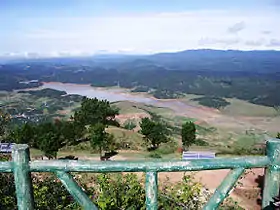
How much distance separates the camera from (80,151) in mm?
32188

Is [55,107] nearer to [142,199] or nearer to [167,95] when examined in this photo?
[167,95]

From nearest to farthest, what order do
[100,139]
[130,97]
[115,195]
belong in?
[115,195] < [100,139] < [130,97]

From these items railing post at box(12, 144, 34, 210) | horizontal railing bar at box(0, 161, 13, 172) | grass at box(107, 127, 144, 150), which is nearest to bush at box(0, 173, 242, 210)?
railing post at box(12, 144, 34, 210)

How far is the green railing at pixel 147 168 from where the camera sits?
1906 mm

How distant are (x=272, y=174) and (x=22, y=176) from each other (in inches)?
53.8

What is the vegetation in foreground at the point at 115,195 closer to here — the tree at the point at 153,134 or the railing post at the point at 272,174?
the railing post at the point at 272,174

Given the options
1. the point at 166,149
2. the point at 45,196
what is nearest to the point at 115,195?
the point at 45,196

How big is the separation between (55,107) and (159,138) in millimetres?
96312

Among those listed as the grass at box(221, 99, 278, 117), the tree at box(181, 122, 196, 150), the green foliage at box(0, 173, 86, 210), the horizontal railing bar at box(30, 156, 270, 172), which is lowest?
the grass at box(221, 99, 278, 117)

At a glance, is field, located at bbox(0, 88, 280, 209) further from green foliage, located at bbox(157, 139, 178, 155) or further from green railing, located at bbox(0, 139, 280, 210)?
green railing, located at bbox(0, 139, 280, 210)

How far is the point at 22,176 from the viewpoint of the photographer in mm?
1919

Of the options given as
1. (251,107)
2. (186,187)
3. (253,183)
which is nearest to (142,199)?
(186,187)

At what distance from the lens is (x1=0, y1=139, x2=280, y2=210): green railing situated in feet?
6.25

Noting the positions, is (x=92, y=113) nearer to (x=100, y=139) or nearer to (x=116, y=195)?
(x=100, y=139)
